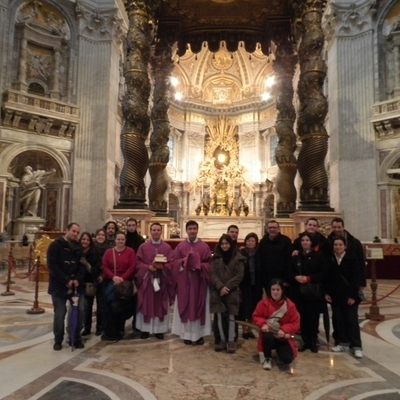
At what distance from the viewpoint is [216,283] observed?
398cm

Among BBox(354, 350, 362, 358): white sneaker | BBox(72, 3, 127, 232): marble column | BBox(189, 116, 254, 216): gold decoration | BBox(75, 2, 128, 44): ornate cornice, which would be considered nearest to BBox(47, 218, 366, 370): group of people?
BBox(354, 350, 362, 358): white sneaker

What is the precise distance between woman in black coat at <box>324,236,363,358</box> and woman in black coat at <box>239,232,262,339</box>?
0.79 m

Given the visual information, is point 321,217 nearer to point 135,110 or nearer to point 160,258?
point 160,258

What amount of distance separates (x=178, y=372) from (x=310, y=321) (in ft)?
5.13

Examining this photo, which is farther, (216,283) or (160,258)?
(160,258)

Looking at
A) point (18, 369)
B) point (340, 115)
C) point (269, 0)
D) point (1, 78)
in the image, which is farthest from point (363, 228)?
point (1, 78)

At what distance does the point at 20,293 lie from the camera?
7.42 m

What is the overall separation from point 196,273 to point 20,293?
4868 mm

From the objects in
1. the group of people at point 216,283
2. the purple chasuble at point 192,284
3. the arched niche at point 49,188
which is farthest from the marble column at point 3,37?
the purple chasuble at point 192,284

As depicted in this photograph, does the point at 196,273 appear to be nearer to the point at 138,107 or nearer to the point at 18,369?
the point at 18,369

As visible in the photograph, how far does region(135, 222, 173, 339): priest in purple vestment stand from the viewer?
434cm

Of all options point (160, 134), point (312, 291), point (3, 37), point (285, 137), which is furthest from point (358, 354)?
point (3, 37)

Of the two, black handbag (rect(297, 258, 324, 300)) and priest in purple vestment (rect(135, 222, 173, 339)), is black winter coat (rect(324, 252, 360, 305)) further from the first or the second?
priest in purple vestment (rect(135, 222, 173, 339))

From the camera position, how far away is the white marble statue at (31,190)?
14.5 meters
